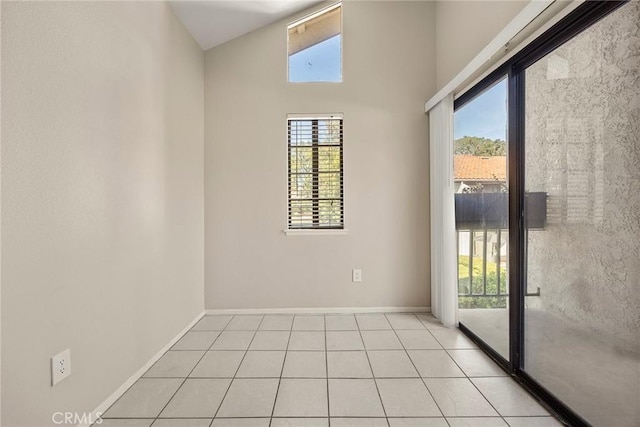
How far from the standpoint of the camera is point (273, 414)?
151cm

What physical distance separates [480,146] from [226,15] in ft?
8.00

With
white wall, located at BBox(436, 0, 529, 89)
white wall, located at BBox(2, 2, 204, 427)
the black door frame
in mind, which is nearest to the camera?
white wall, located at BBox(2, 2, 204, 427)

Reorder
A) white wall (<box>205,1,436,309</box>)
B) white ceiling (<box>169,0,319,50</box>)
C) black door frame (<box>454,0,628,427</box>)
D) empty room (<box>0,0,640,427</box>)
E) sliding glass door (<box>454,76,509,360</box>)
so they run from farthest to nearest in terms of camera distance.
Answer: white wall (<box>205,1,436,309</box>), white ceiling (<box>169,0,319,50</box>), sliding glass door (<box>454,76,509,360</box>), black door frame (<box>454,0,628,427</box>), empty room (<box>0,0,640,427</box>)

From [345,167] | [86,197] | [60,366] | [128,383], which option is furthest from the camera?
[345,167]

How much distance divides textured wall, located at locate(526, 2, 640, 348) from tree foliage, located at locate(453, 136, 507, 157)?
325 millimetres

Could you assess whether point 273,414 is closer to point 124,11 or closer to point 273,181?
point 273,181

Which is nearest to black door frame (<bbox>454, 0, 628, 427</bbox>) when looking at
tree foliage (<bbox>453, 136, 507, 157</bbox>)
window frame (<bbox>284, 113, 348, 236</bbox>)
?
tree foliage (<bbox>453, 136, 507, 157</bbox>)

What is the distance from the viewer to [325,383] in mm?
1771

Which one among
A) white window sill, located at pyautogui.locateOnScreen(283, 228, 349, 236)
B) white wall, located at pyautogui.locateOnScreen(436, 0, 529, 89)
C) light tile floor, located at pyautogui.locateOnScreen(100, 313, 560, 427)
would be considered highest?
white wall, located at pyautogui.locateOnScreen(436, 0, 529, 89)

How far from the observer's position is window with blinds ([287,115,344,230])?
299cm

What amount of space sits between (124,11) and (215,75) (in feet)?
3.85

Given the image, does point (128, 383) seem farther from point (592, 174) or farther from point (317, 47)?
point (317, 47)

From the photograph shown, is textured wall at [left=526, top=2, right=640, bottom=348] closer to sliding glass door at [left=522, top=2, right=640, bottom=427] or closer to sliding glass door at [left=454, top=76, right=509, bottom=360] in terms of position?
sliding glass door at [left=522, top=2, right=640, bottom=427]

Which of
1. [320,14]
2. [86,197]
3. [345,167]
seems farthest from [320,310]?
[320,14]
